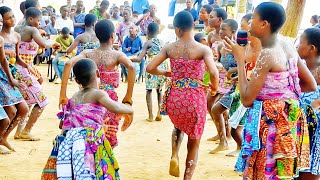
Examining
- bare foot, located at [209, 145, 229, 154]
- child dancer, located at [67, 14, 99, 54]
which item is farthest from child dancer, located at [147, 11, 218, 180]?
child dancer, located at [67, 14, 99, 54]

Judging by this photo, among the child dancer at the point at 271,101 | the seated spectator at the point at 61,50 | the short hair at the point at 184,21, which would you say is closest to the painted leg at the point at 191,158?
the short hair at the point at 184,21

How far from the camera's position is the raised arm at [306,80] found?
4035 mm

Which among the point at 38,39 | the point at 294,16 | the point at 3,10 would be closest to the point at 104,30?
the point at 3,10

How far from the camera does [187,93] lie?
531 centimetres

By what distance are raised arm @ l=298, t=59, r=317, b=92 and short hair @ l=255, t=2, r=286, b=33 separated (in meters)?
0.41

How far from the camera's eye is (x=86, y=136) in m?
4.05

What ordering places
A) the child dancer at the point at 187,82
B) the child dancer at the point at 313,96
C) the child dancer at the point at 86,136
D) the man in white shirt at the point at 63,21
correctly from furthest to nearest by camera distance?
1. the man in white shirt at the point at 63,21
2. the child dancer at the point at 187,82
3. the child dancer at the point at 313,96
4. the child dancer at the point at 86,136

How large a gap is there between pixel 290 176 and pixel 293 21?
8526mm

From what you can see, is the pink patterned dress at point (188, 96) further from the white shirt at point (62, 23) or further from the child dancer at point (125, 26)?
the white shirt at point (62, 23)

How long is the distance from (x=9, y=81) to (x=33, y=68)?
94 cm

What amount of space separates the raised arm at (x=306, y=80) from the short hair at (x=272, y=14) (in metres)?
0.41

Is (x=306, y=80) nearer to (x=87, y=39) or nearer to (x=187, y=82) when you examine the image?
(x=187, y=82)

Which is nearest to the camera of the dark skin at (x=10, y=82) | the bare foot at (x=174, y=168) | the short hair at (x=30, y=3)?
the bare foot at (x=174, y=168)

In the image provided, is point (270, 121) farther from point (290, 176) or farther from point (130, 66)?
point (130, 66)
